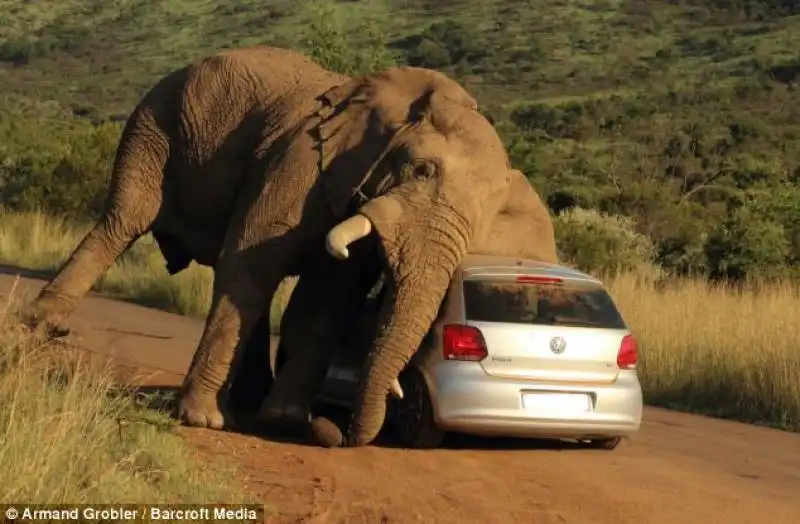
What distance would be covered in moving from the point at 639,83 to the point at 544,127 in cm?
1061

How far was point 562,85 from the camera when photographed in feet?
220

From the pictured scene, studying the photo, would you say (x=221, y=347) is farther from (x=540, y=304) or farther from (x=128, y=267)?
(x=128, y=267)

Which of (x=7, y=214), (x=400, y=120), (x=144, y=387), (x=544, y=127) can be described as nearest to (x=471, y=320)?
(x=400, y=120)

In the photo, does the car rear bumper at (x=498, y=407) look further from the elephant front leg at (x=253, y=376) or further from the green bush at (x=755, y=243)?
the green bush at (x=755, y=243)

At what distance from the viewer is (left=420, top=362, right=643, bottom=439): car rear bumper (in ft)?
32.2

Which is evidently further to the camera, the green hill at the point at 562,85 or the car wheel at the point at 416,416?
the green hill at the point at 562,85

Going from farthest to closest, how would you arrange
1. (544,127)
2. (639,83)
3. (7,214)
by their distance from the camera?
1. (639,83)
2. (544,127)
3. (7,214)

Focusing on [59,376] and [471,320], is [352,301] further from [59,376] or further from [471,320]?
[59,376]

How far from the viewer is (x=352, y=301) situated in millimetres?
11516

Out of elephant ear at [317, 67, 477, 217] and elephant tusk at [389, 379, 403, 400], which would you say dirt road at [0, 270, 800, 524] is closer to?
elephant tusk at [389, 379, 403, 400]

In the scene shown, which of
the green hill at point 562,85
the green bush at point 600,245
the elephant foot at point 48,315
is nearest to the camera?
the elephant foot at point 48,315

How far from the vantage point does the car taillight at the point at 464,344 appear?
9.93 meters

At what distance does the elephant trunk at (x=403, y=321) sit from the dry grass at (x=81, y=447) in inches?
49.2

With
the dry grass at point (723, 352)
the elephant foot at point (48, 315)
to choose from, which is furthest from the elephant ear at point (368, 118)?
the dry grass at point (723, 352)
